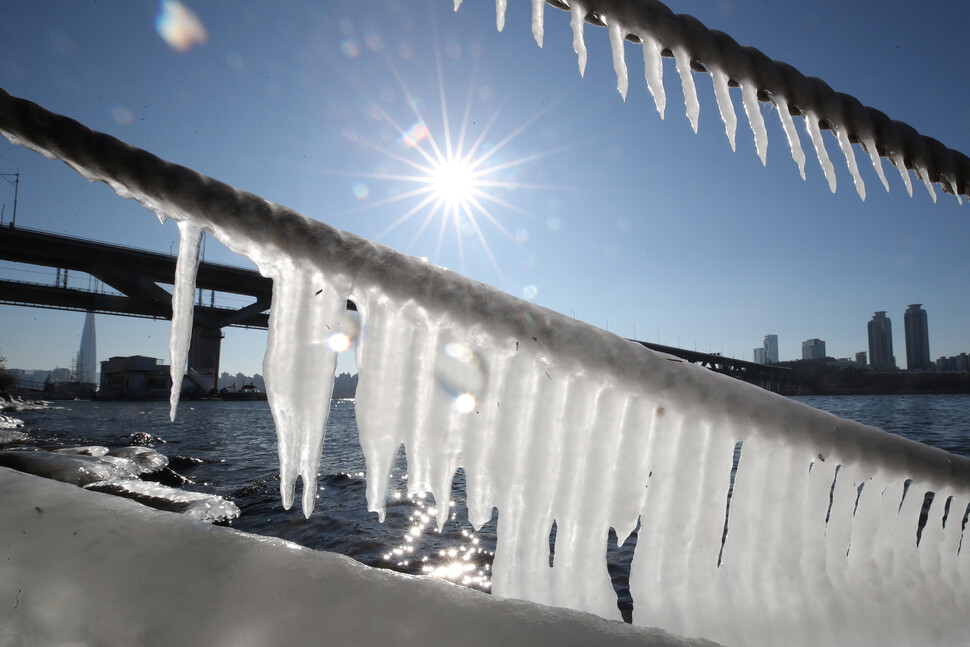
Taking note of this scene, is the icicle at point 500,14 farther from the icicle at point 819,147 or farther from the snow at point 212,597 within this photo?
the snow at point 212,597

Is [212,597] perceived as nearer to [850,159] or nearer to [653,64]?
[653,64]

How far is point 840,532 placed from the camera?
4.57 ft

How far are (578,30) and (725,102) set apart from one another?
59 centimetres

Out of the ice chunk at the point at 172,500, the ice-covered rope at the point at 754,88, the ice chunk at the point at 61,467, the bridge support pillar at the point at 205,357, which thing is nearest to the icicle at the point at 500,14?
the ice-covered rope at the point at 754,88

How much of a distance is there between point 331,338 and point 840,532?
156 centimetres

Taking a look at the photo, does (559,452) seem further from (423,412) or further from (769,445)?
(769,445)

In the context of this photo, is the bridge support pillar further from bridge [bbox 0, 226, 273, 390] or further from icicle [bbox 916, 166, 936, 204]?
icicle [bbox 916, 166, 936, 204]

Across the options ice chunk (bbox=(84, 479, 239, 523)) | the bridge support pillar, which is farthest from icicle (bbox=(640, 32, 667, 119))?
the bridge support pillar

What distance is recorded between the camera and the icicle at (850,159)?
176 cm

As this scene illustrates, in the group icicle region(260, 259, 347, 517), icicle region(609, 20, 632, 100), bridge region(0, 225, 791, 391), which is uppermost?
bridge region(0, 225, 791, 391)

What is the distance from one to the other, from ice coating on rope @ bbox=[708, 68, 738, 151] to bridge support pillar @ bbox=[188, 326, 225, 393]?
166 feet

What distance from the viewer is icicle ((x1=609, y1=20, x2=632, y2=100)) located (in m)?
1.54

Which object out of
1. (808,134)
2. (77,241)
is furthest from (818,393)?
(77,241)

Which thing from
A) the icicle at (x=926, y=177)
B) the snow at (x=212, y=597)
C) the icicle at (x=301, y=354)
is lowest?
the snow at (x=212, y=597)
